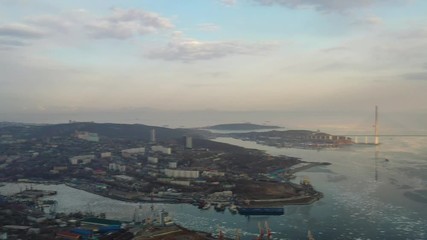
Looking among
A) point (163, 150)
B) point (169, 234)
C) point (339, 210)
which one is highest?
point (163, 150)

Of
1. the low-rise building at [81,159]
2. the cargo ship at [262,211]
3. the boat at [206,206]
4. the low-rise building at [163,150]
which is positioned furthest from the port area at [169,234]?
the low-rise building at [163,150]

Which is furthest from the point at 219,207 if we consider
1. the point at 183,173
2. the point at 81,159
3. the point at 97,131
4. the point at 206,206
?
the point at 97,131

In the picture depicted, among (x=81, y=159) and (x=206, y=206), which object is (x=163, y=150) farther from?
(x=206, y=206)

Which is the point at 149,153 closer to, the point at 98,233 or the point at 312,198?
the point at 312,198

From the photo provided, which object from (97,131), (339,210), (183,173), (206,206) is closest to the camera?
(339,210)

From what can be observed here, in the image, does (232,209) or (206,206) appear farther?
(206,206)

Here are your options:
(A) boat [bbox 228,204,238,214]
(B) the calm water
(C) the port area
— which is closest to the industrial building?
(B) the calm water

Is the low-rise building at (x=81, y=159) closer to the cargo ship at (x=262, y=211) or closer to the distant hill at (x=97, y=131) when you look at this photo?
the cargo ship at (x=262, y=211)

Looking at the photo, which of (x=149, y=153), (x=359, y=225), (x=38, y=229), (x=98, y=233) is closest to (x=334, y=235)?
(x=359, y=225)

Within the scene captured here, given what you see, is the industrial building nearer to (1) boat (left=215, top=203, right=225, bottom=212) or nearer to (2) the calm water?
(2) the calm water
